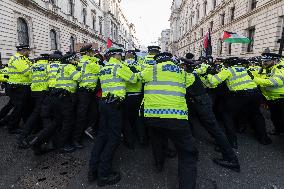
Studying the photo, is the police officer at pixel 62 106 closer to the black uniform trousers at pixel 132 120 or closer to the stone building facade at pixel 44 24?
the black uniform trousers at pixel 132 120

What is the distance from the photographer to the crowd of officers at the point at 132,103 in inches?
120

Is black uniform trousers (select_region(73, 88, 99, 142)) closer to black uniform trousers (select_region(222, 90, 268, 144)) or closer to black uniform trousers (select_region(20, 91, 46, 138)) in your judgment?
black uniform trousers (select_region(20, 91, 46, 138))

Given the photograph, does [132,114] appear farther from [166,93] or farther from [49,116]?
[166,93]

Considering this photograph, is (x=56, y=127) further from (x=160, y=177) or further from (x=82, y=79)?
(x=160, y=177)

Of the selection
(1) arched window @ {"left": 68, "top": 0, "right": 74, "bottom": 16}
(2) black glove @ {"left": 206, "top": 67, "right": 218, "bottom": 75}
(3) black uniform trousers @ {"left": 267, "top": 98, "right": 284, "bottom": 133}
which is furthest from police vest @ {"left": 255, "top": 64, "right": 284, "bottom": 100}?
(1) arched window @ {"left": 68, "top": 0, "right": 74, "bottom": 16}

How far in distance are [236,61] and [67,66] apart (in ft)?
12.1

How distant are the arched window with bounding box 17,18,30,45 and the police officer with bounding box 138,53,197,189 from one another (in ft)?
55.9

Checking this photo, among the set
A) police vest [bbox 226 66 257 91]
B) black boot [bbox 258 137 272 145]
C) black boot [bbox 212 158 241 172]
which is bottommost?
black boot [bbox 212 158 241 172]

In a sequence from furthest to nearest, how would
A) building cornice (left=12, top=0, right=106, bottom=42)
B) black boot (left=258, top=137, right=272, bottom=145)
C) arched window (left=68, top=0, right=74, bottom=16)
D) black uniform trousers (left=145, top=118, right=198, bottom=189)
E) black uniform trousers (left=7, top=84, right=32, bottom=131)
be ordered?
arched window (left=68, top=0, right=74, bottom=16), building cornice (left=12, top=0, right=106, bottom=42), black uniform trousers (left=7, top=84, right=32, bottom=131), black boot (left=258, top=137, right=272, bottom=145), black uniform trousers (left=145, top=118, right=198, bottom=189)

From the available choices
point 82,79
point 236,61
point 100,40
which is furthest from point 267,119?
point 100,40

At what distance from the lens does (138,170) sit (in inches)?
148

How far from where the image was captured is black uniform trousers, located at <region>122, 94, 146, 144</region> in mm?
4688

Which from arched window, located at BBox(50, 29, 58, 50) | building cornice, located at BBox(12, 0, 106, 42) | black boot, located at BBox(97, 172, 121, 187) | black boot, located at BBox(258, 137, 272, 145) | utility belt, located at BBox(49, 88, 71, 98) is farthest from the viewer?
arched window, located at BBox(50, 29, 58, 50)

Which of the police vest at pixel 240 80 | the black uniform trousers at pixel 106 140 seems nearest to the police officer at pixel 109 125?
the black uniform trousers at pixel 106 140
